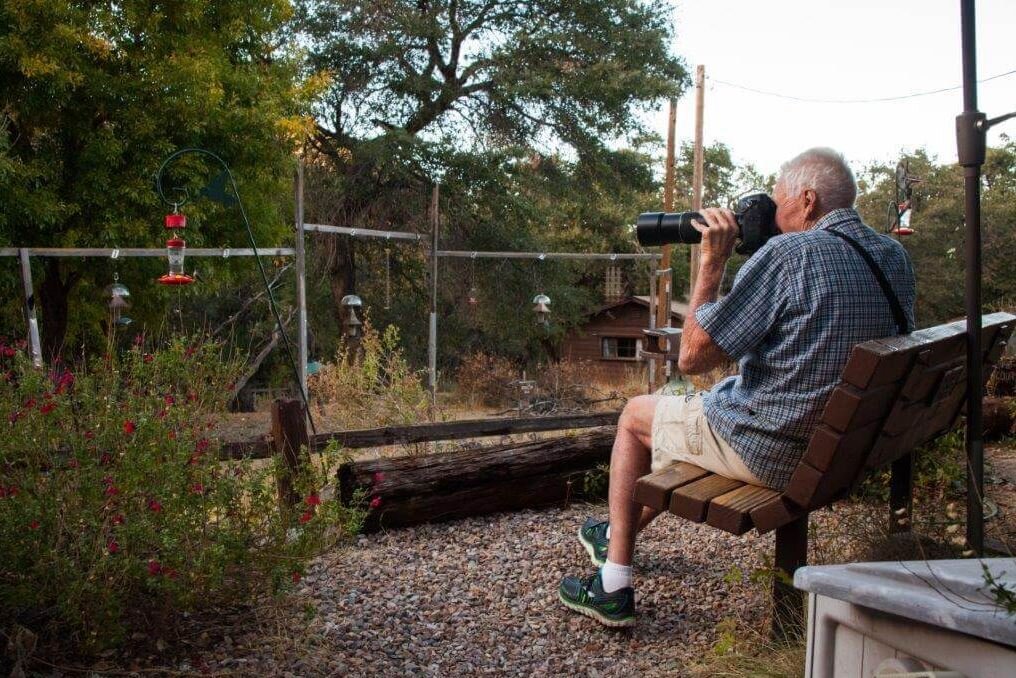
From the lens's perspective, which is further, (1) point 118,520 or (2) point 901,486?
(2) point 901,486

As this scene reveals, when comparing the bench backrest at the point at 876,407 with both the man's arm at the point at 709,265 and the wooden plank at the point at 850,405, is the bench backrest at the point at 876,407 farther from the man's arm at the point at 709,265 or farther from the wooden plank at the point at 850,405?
the man's arm at the point at 709,265

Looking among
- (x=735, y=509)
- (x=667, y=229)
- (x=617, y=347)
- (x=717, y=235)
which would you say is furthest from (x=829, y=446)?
(x=617, y=347)

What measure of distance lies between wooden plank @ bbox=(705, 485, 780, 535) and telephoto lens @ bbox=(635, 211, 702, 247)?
2.59 feet

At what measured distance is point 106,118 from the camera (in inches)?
439

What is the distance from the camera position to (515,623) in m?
3.11

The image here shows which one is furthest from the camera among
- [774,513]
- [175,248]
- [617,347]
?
[617,347]

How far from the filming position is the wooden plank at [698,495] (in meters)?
2.47

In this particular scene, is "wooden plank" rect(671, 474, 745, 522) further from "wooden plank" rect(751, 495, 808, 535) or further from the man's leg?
the man's leg

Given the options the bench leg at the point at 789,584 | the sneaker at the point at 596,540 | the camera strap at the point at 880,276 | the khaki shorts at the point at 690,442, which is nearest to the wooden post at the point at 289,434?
the sneaker at the point at 596,540

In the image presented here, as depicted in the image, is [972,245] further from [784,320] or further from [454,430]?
[454,430]

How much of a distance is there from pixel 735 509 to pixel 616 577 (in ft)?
2.25

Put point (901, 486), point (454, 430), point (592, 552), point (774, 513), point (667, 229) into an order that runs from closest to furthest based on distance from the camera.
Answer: point (774, 513)
point (667, 229)
point (901, 486)
point (592, 552)
point (454, 430)

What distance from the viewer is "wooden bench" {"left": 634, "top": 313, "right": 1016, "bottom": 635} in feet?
7.23

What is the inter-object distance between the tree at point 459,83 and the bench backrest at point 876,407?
13.8 meters
